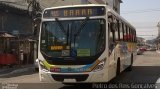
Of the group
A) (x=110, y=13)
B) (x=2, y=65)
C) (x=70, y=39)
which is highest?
(x=110, y=13)

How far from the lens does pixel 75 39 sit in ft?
43.1

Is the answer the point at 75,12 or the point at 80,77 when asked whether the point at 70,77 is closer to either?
the point at 80,77

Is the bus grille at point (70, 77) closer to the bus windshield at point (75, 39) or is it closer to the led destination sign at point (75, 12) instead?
the bus windshield at point (75, 39)

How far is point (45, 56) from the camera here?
13.4 metres

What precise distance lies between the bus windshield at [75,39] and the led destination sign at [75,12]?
26 cm

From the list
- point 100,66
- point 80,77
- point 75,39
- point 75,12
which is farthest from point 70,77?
point 75,12

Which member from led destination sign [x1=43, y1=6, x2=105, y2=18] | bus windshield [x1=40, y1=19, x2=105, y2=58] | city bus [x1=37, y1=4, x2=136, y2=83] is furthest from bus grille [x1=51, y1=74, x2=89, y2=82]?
led destination sign [x1=43, y1=6, x2=105, y2=18]

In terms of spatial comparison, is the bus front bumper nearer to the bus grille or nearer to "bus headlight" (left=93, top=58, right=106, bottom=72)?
the bus grille

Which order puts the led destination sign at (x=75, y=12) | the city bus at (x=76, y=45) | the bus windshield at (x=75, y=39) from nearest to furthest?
the city bus at (x=76, y=45)
the bus windshield at (x=75, y=39)
the led destination sign at (x=75, y=12)

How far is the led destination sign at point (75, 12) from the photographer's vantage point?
44.0 ft

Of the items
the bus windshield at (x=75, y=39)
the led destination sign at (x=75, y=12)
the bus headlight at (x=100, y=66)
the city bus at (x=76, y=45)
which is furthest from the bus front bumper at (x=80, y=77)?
the led destination sign at (x=75, y=12)

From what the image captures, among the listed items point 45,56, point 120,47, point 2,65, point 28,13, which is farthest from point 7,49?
point 45,56

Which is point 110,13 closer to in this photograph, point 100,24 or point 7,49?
Answer: point 100,24

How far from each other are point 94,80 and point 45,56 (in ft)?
6.22
